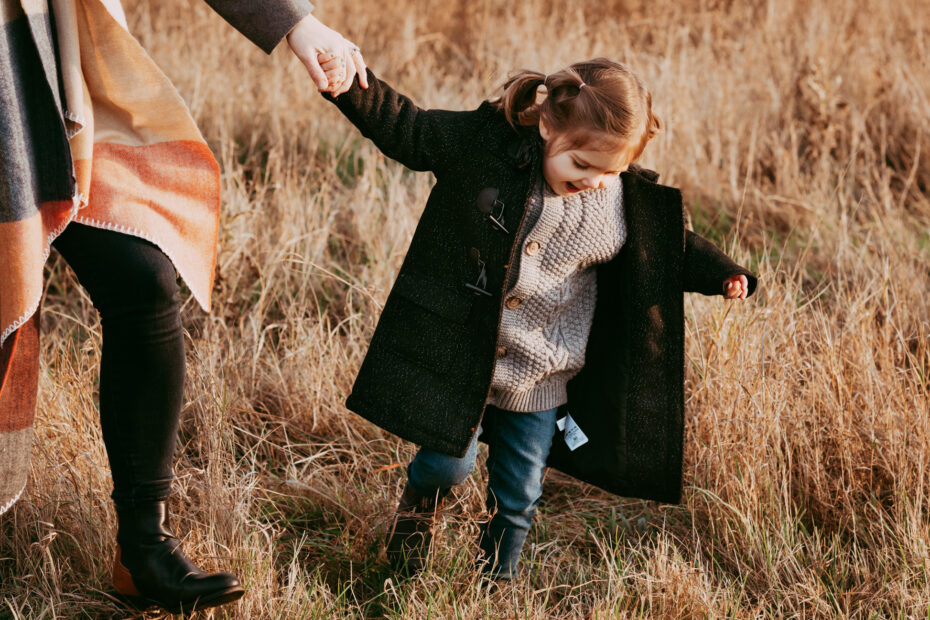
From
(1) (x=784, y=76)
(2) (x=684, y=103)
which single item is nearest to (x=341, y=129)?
(2) (x=684, y=103)

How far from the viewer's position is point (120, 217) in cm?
158

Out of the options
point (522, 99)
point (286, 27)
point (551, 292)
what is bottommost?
point (551, 292)

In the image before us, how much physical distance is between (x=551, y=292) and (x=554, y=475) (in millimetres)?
898

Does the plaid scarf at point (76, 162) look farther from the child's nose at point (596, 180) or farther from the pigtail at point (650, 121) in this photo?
the pigtail at point (650, 121)

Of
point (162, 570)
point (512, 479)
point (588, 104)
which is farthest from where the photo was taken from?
point (512, 479)

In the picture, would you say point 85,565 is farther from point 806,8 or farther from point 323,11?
point 806,8

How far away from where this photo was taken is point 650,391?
204 centimetres

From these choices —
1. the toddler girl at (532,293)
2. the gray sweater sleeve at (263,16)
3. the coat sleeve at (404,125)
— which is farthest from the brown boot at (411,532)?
the gray sweater sleeve at (263,16)

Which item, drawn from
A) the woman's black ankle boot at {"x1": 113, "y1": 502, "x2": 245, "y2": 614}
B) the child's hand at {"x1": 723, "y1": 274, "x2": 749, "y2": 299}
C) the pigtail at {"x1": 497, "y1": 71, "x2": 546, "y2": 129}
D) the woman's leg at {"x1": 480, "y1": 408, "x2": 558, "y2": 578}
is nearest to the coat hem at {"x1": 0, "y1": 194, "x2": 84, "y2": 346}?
the woman's black ankle boot at {"x1": 113, "y1": 502, "x2": 245, "y2": 614}

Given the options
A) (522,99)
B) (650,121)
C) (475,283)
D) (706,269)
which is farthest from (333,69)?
(706,269)

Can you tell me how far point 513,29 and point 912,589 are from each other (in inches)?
163

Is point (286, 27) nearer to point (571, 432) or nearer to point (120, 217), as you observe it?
point (120, 217)

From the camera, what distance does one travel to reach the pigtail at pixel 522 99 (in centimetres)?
186

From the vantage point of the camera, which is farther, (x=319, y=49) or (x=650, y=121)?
(x=650, y=121)
